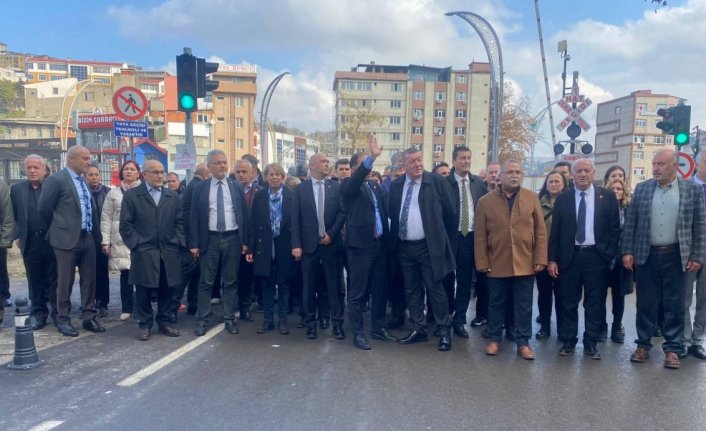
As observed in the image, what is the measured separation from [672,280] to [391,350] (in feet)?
10.7

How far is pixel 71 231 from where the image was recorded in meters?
6.84

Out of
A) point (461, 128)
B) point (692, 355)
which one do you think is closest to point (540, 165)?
point (461, 128)

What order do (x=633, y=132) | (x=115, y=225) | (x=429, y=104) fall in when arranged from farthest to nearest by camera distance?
(x=633, y=132) → (x=429, y=104) → (x=115, y=225)

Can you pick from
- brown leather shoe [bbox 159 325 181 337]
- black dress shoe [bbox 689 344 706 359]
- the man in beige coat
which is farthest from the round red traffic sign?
black dress shoe [bbox 689 344 706 359]

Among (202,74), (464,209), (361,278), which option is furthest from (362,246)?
(202,74)

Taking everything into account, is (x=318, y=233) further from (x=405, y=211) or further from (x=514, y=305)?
(x=514, y=305)

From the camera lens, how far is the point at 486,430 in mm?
4293

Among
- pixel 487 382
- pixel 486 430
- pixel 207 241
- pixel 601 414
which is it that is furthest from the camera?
pixel 207 241

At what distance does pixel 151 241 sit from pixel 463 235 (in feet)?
13.4

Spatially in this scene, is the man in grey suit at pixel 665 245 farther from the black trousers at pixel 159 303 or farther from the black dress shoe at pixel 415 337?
the black trousers at pixel 159 303

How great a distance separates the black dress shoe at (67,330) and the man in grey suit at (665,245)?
6.75 meters

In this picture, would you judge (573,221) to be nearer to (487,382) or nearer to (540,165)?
(487,382)

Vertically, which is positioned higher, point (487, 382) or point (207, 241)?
point (207, 241)

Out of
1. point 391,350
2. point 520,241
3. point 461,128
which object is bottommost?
point 391,350
